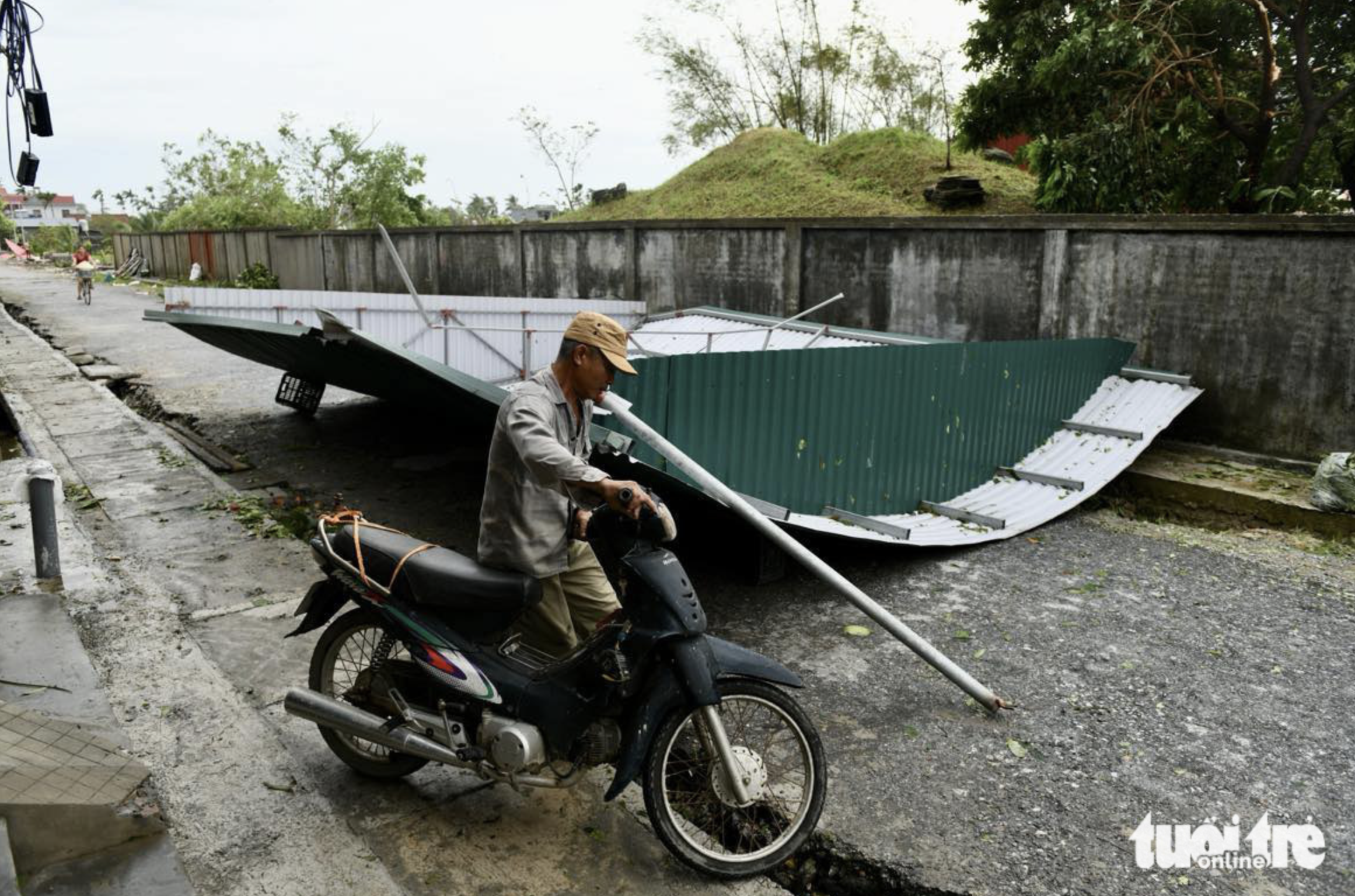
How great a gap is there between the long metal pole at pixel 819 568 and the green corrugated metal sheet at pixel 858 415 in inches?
36.4

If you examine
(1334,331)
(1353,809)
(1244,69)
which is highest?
(1244,69)

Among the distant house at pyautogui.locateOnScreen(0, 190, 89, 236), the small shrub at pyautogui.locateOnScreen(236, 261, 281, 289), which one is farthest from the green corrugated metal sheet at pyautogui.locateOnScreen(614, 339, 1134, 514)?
the distant house at pyautogui.locateOnScreen(0, 190, 89, 236)

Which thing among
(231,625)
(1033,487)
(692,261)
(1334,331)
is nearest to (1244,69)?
(1334,331)

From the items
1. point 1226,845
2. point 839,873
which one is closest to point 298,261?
point 839,873

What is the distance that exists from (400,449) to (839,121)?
1904 cm

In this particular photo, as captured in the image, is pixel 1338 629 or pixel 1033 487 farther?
pixel 1033 487

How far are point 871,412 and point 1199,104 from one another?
28.8 ft

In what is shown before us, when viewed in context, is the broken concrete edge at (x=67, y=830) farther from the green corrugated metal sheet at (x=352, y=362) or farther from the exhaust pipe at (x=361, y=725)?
the green corrugated metal sheet at (x=352, y=362)

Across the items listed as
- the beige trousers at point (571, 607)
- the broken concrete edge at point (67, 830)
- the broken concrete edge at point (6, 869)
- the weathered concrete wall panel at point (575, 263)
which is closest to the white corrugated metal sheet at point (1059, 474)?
the beige trousers at point (571, 607)

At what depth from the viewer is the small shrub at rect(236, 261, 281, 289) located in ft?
92.9

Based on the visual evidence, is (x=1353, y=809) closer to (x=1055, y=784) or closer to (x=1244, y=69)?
(x=1055, y=784)

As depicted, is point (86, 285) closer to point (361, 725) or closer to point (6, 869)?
point (361, 725)

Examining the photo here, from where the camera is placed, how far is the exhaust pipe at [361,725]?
3205mm

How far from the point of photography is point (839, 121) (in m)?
24.5
